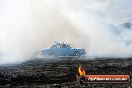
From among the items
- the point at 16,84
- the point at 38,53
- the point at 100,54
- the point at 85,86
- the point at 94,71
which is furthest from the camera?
the point at 38,53

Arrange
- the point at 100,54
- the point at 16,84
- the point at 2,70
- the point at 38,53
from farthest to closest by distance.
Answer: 1. the point at 38,53
2. the point at 100,54
3. the point at 2,70
4. the point at 16,84

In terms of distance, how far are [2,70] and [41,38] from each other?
30787mm

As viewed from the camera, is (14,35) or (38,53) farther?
(14,35)

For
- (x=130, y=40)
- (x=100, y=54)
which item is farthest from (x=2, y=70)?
(x=130, y=40)

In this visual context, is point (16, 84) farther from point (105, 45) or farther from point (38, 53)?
point (105, 45)

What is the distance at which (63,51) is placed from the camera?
58.9 m

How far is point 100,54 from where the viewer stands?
6144 centimetres

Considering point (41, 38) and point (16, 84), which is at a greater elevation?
point (41, 38)

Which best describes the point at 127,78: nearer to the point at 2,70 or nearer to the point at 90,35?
the point at 2,70

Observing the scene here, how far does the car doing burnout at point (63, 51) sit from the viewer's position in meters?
57.9

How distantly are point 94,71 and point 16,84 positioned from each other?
9.14m

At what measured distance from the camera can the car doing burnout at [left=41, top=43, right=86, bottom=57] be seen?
57925 millimetres

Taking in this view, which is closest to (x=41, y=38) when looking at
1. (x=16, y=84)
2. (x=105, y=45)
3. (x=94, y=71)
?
(x=105, y=45)

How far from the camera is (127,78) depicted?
3144cm
